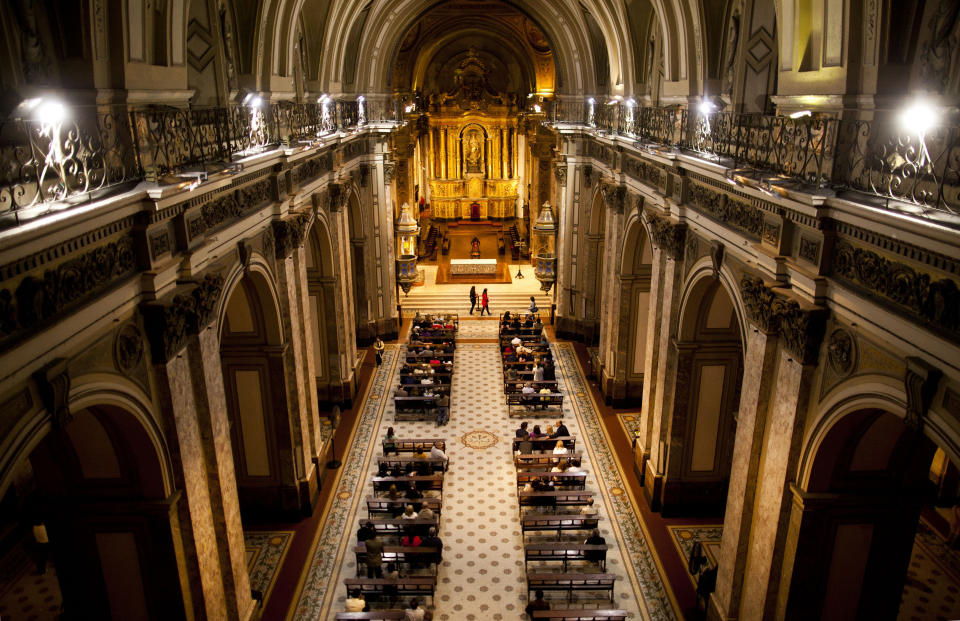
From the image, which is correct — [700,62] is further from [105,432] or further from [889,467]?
[105,432]

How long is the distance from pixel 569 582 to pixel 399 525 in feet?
9.05

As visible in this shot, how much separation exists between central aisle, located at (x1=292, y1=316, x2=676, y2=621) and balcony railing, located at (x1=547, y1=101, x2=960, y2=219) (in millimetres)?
5921

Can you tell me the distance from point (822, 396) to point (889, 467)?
108cm

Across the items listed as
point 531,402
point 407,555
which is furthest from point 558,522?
point 531,402

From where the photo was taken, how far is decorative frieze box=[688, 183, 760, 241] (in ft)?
24.8

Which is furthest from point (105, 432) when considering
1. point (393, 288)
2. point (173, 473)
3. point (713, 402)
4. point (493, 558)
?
point (393, 288)

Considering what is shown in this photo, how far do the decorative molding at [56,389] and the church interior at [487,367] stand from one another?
2 cm

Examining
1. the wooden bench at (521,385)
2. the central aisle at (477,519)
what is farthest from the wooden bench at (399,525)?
the wooden bench at (521,385)

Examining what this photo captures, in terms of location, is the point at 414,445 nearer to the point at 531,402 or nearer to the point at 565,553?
the point at 531,402

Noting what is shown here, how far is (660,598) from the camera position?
30.3ft

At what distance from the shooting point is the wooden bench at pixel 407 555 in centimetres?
962

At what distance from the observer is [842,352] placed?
5.96 m

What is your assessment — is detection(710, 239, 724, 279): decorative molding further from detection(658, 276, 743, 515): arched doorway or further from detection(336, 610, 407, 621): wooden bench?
detection(336, 610, 407, 621): wooden bench

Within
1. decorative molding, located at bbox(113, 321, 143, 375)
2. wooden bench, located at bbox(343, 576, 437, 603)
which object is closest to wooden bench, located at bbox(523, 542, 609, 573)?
wooden bench, located at bbox(343, 576, 437, 603)
